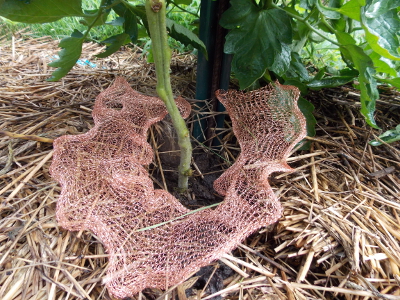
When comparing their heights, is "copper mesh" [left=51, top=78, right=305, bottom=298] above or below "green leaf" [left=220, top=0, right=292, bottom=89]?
below

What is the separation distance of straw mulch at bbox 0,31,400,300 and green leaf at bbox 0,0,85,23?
312mm

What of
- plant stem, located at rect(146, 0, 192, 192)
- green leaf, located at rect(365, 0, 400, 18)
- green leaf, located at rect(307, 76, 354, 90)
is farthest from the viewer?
green leaf, located at rect(307, 76, 354, 90)

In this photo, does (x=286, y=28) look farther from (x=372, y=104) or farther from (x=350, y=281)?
(x=350, y=281)

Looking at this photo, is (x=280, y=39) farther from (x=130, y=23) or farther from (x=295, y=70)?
(x=130, y=23)

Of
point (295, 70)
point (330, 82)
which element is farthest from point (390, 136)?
point (295, 70)

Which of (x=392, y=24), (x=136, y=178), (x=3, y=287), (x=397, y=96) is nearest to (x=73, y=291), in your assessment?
(x=3, y=287)

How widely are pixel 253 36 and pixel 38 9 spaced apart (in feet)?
1.68

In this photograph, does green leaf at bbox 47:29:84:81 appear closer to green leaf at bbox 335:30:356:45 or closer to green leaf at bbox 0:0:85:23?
green leaf at bbox 0:0:85:23

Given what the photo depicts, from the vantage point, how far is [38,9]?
687 millimetres

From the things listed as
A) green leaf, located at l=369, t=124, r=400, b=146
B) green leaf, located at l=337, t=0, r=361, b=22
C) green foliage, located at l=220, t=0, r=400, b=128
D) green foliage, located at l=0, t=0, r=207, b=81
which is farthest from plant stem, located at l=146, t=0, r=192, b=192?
green leaf, located at l=369, t=124, r=400, b=146

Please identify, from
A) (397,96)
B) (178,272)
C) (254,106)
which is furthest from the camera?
(397,96)

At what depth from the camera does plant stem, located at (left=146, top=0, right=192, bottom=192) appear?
521mm

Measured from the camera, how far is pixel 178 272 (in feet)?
1.79

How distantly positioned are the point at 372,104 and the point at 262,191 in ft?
1.26
